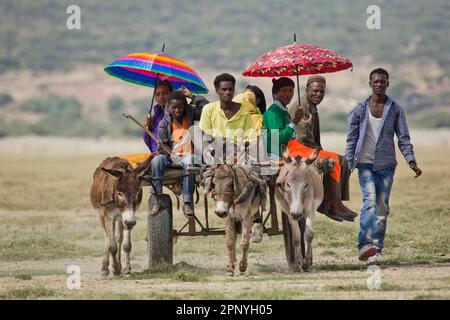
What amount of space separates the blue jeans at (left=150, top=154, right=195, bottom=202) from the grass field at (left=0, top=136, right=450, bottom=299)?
966mm

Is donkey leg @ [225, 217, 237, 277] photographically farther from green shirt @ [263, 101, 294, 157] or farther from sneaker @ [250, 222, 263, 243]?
green shirt @ [263, 101, 294, 157]

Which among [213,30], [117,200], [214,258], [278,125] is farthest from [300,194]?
[213,30]

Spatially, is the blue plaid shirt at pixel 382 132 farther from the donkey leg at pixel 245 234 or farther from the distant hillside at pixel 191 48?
the distant hillside at pixel 191 48

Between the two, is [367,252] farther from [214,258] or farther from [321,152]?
[214,258]

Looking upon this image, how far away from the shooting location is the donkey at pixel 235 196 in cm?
1280

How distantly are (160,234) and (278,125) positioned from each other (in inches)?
80.0

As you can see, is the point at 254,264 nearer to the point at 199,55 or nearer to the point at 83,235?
the point at 83,235

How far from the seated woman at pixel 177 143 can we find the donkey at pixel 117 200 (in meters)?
0.27

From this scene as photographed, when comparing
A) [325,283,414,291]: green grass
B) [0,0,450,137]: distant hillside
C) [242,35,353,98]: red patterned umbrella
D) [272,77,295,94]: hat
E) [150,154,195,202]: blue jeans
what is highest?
[0,0,450,137]: distant hillside

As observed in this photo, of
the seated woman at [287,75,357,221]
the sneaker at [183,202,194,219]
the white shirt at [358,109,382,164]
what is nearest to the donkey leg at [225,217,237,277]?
the sneaker at [183,202,194,219]

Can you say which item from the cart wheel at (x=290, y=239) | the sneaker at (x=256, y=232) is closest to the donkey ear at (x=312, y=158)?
the cart wheel at (x=290, y=239)

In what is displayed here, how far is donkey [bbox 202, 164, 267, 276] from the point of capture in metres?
12.8

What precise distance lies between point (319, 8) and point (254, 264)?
81.4 m
